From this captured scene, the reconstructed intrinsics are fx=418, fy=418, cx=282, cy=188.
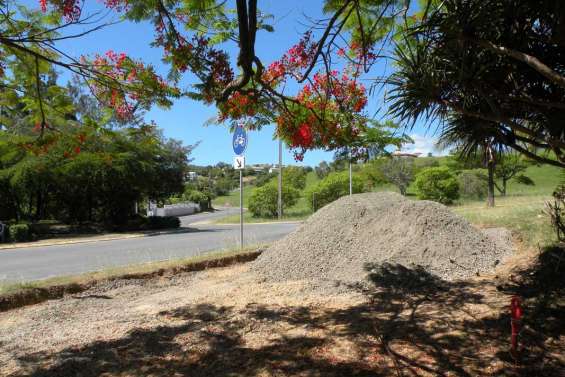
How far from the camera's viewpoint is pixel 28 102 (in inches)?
199

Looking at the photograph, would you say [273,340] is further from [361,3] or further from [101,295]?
[361,3]

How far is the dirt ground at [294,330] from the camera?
10.3 feet

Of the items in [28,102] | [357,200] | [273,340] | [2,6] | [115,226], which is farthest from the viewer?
[115,226]

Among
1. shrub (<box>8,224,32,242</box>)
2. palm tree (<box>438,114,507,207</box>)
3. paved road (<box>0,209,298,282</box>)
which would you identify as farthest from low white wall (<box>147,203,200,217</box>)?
palm tree (<box>438,114,507,207</box>)

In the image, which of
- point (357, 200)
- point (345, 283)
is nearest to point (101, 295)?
point (345, 283)

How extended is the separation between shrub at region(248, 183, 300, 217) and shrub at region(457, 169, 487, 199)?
12522 mm

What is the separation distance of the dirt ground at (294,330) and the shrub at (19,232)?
12001 mm

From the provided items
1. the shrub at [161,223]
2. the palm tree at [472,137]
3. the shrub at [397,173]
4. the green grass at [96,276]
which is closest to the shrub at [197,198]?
the shrub at [397,173]

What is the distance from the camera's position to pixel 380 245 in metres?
6.20

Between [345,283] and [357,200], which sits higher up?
[357,200]

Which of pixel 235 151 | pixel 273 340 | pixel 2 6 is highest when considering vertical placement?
pixel 2 6

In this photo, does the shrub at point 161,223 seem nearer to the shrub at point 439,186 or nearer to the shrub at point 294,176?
the shrub at point 294,176

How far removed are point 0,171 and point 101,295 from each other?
46.5 feet

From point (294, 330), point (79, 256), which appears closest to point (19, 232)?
point (79, 256)
